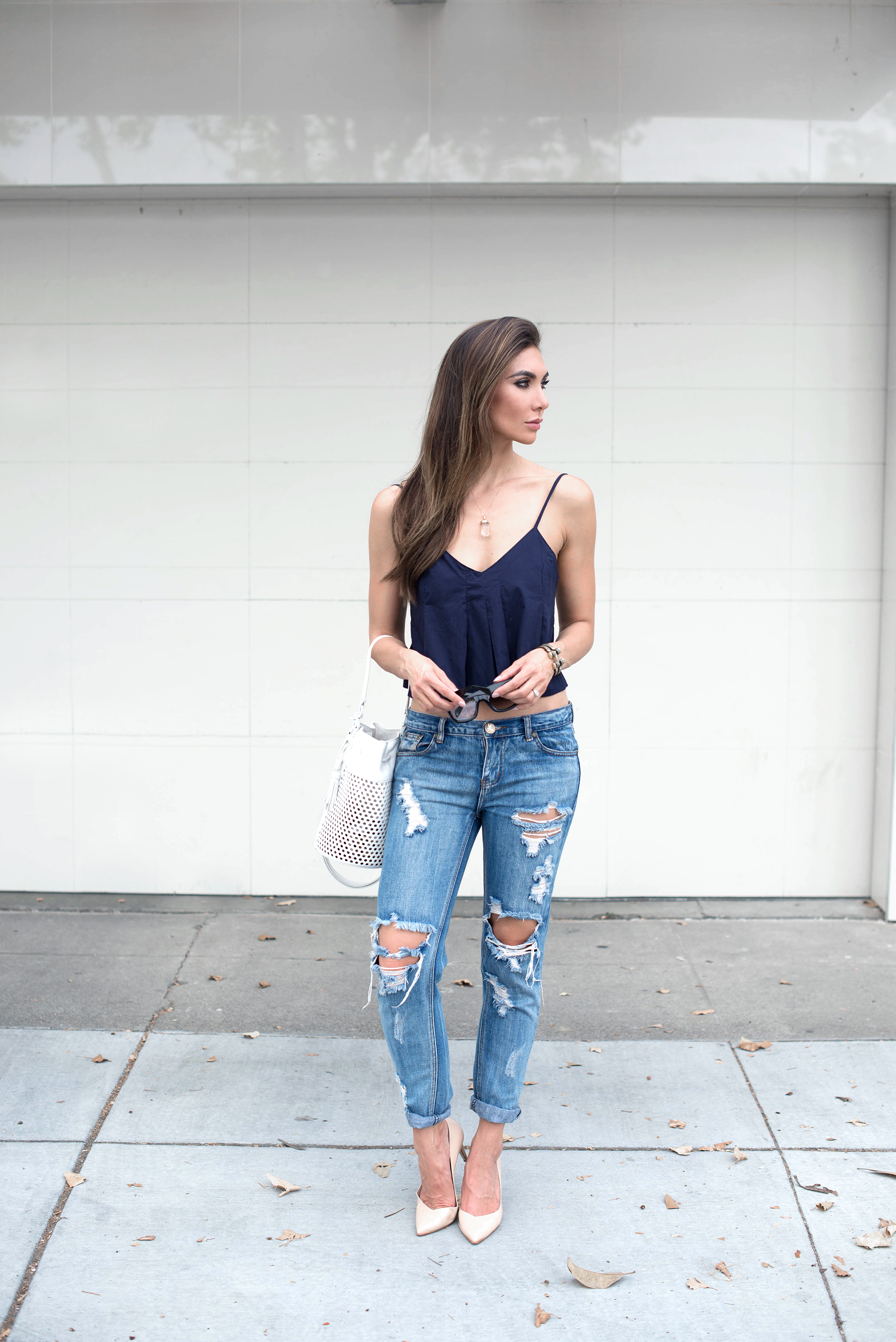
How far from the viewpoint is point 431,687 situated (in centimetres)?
236

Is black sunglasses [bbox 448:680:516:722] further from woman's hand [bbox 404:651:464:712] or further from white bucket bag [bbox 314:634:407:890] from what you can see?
white bucket bag [bbox 314:634:407:890]

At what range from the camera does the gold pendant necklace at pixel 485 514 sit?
2.54 meters

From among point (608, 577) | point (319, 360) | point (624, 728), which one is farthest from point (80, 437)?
point (624, 728)

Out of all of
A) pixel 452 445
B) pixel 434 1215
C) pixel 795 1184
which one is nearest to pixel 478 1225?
pixel 434 1215

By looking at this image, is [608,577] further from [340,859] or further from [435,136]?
[340,859]

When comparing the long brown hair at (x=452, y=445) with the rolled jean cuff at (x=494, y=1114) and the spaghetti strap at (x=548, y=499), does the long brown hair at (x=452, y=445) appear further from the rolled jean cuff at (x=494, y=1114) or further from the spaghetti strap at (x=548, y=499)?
the rolled jean cuff at (x=494, y=1114)

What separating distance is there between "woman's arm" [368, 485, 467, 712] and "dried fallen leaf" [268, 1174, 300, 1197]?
1.24 m

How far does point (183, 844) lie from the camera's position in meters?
4.84

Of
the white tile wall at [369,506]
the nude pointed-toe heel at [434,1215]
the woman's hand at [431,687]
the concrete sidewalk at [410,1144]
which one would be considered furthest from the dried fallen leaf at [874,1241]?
the white tile wall at [369,506]

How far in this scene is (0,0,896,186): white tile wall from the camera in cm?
434

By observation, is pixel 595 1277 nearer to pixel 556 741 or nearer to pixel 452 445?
pixel 556 741

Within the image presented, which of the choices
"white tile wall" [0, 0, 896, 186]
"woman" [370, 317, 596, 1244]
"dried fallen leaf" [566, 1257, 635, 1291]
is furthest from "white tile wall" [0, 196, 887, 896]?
"dried fallen leaf" [566, 1257, 635, 1291]

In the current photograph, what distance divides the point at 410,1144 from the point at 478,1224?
0.44m

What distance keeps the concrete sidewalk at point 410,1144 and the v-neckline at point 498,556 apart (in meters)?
1.50
